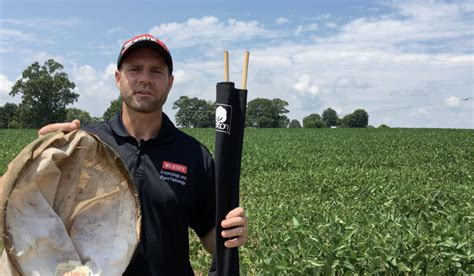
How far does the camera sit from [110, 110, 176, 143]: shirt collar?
279 cm

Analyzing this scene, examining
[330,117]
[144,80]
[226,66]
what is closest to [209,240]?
[144,80]

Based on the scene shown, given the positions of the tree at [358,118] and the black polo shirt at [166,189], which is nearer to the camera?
the black polo shirt at [166,189]

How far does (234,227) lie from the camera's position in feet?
7.82

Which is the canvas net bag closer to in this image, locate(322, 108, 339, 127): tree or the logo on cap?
the logo on cap

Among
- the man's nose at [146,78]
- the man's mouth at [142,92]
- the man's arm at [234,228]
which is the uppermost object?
the man's nose at [146,78]

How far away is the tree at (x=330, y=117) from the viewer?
133 m

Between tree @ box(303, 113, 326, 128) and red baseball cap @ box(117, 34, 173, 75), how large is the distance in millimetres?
111414

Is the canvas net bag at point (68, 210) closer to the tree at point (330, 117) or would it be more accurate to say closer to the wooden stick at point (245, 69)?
the wooden stick at point (245, 69)

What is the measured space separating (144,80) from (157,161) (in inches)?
17.4

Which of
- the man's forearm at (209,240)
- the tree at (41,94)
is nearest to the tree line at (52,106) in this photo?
the tree at (41,94)

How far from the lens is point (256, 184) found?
12.6m

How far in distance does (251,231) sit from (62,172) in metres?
4.39

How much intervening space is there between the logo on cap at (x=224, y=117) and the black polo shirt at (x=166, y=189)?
0.55m

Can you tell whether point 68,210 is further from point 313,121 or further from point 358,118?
point 358,118
